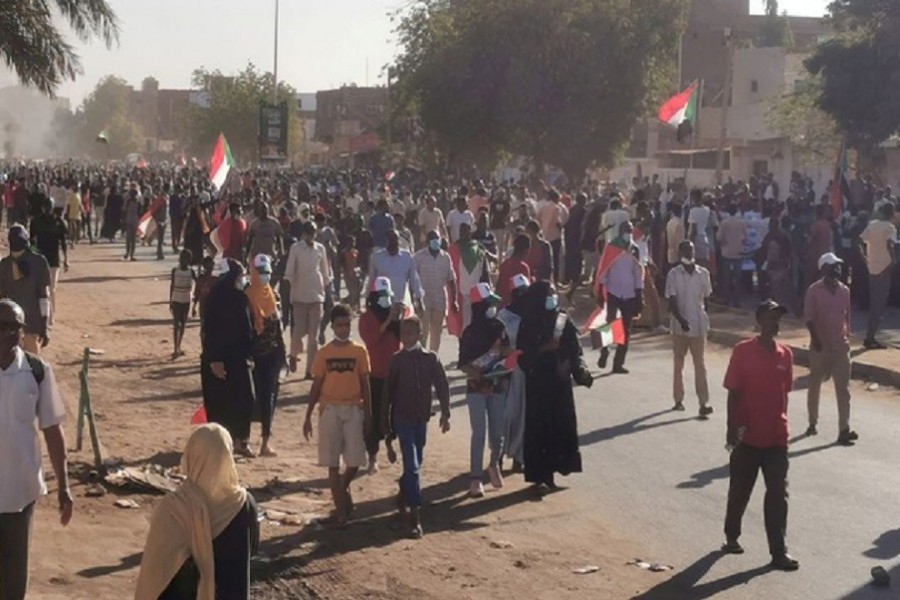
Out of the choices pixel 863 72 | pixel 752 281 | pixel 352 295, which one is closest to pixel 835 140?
pixel 863 72

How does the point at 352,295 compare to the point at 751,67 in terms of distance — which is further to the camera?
the point at 751,67

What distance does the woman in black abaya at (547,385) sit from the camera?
479 inches

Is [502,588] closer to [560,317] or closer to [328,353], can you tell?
[328,353]

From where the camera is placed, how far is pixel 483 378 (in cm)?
1205

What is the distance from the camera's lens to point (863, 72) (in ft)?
126

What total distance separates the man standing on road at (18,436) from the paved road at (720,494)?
12.2 ft

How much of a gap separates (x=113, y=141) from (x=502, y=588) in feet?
638

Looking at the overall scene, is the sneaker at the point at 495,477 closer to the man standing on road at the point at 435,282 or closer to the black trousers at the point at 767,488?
the black trousers at the point at 767,488

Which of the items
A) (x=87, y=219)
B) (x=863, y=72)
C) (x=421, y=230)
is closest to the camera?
(x=421, y=230)

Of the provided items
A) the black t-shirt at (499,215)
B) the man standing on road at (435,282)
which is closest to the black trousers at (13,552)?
the man standing on road at (435,282)

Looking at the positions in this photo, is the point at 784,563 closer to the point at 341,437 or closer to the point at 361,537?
the point at 361,537

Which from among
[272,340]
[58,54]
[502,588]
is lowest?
[502,588]

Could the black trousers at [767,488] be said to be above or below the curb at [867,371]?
above

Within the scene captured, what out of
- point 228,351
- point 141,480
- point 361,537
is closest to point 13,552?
point 361,537
